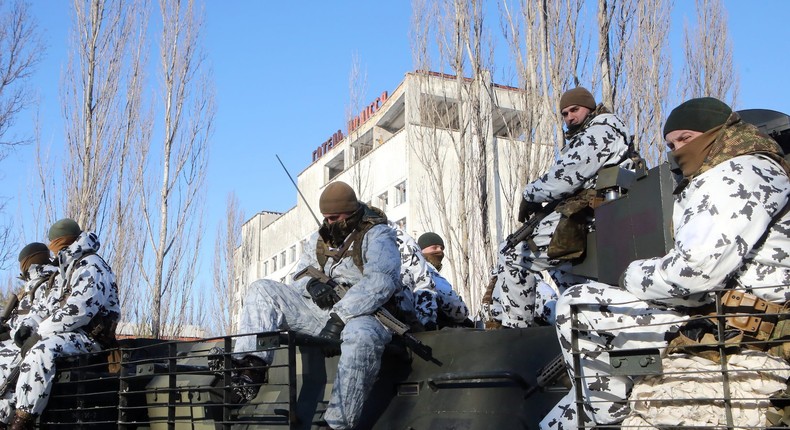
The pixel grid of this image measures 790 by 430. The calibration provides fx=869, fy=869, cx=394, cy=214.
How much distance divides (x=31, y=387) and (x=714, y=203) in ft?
15.5

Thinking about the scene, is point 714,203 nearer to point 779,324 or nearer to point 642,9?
point 779,324

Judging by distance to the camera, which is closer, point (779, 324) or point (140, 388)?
point (779, 324)

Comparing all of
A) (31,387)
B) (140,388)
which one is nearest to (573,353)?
Answer: (140,388)

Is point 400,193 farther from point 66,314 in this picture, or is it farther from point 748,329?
point 748,329

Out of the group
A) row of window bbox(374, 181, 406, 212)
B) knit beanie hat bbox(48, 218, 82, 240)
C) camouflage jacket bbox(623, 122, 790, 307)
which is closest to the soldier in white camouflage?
knit beanie hat bbox(48, 218, 82, 240)

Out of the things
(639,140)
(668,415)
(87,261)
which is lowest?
(668,415)

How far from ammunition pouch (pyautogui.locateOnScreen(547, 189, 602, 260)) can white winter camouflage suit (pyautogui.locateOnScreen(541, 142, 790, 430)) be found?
1.60 metres

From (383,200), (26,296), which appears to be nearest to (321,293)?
(26,296)

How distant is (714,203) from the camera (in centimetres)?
313

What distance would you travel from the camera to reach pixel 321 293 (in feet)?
16.6

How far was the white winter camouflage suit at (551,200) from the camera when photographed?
5254 mm

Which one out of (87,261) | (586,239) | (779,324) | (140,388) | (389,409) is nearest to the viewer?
(779,324)

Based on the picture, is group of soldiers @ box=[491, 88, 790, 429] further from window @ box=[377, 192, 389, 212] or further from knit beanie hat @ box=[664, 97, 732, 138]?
window @ box=[377, 192, 389, 212]

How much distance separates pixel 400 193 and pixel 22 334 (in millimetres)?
22482
